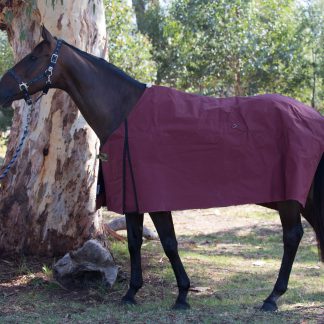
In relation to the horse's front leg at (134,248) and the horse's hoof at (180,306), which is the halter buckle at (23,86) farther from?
the horse's hoof at (180,306)

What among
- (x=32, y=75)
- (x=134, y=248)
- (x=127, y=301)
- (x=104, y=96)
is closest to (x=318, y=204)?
(x=134, y=248)

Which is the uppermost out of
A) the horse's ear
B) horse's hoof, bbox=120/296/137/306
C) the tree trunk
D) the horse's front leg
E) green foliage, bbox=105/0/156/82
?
green foliage, bbox=105/0/156/82

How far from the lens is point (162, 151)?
4770 mm

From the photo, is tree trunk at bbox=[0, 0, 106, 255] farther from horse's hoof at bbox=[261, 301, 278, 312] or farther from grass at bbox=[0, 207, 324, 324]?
horse's hoof at bbox=[261, 301, 278, 312]

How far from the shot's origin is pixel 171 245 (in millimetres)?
4938

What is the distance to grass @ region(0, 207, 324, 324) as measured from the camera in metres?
4.72

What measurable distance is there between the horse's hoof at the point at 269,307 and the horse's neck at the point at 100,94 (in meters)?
1.96

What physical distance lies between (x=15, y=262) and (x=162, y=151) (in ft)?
7.49

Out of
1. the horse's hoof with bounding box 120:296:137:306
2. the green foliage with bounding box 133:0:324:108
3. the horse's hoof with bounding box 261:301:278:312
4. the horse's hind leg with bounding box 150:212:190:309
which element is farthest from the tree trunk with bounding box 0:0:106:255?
the green foliage with bounding box 133:0:324:108

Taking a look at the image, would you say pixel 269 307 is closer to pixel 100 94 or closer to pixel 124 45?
pixel 100 94

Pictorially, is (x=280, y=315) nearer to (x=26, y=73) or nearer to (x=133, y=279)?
(x=133, y=279)

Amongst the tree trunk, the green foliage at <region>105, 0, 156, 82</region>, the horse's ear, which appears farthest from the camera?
the green foliage at <region>105, 0, 156, 82</region>

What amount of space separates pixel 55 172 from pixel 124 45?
880 cm

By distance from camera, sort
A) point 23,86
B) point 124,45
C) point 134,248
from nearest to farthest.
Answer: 1. point 23,86
2. point 134,248
3. point 124,45
